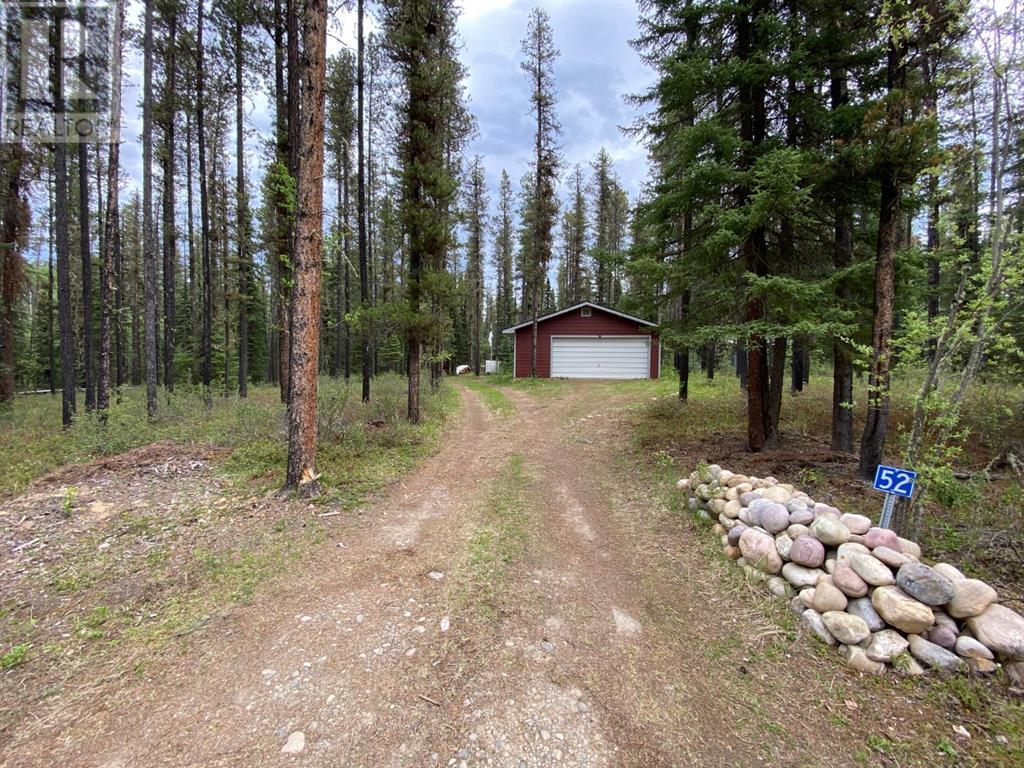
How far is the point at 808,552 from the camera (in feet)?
11.2

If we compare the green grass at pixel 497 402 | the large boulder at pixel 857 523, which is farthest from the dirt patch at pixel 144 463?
the large boulder at pixel 857 523

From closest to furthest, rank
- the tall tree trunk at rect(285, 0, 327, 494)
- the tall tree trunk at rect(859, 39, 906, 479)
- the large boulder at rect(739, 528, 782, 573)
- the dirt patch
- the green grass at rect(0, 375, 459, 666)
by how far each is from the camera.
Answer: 1. the green grass at rect(0, 375, 459, 666)
2. the large boulder at rect(739, 528, 782, 573)
3. the tall tree trunk at rect(859, 39, 906, 479)
4. the tall tree trunk at rect(285, 0, 327, 494)
5. the dirt patch

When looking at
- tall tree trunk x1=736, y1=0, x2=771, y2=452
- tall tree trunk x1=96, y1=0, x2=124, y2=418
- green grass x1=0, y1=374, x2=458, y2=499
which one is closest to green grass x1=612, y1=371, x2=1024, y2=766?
tall tree trunk x1=736, y1=0, x2=771, y2=452

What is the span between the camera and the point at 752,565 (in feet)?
12.8

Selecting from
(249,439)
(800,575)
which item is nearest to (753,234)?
(800,575)

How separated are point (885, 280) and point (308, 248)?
24.6ft

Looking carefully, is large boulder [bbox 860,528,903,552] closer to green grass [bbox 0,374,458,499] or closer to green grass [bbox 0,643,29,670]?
green grass [bbox 0,374,458,499]

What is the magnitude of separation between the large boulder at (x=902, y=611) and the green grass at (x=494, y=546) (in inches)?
110

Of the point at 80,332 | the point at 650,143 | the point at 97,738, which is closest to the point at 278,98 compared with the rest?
the point at 650,143

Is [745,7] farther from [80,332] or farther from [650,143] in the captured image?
[80,332]

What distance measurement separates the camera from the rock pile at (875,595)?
2.63 m

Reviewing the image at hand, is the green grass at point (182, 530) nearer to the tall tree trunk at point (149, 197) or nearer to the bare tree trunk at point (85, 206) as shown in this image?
the tall tree trunk at point (149, 197)

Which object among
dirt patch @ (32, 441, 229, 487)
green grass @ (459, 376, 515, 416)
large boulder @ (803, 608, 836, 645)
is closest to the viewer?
large boulder @ (803, 608, 836, 645)

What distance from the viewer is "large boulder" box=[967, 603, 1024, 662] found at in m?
2.53
